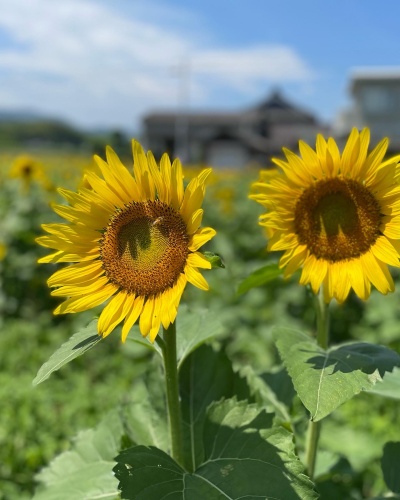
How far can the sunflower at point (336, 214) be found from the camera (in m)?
1.31

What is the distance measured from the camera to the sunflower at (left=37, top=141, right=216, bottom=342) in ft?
3.85

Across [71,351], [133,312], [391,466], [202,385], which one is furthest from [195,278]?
[391,466]

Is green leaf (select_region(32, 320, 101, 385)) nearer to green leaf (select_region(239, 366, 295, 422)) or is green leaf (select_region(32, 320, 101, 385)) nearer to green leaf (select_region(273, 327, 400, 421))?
green leaf (select_region(273, 327, 400, 421))

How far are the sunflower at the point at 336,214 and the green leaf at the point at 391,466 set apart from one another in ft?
1.45

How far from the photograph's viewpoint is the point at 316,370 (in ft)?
3.90

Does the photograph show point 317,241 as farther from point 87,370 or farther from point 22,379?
point 87,370

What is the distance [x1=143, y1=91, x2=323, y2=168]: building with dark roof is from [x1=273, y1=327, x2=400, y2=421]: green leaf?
2390 cm

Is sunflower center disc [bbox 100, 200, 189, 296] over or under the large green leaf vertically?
over

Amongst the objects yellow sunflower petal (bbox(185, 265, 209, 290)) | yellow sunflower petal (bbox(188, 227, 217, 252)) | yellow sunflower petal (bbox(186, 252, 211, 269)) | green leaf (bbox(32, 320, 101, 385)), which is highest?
yellow sunflower petal (bbox(188, 227, 217, 252))

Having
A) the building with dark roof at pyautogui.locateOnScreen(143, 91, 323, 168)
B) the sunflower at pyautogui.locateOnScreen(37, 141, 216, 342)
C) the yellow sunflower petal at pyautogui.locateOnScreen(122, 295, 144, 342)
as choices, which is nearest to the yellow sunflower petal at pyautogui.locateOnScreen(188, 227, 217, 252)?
the sunflower at pyautogui.locateOnScreen(37, 141, 216, 342)

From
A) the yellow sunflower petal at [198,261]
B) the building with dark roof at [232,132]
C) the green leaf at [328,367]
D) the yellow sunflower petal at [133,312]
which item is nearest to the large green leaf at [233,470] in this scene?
the green leaf at [328,367]

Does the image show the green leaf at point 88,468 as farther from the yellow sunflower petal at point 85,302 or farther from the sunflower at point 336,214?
the sunflower at point 336,214

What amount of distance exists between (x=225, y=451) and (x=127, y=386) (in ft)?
8.41

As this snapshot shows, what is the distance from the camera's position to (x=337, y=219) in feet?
4.58
